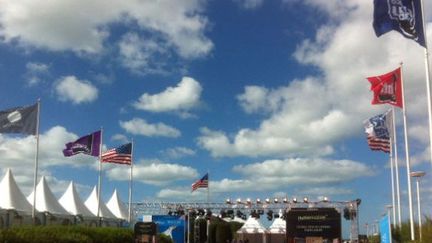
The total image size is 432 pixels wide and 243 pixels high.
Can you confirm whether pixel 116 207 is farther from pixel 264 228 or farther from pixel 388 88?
pixel 388 88

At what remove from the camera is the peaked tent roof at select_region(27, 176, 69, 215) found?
49719 millimetres

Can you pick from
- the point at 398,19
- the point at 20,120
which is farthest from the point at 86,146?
the point at 398,19

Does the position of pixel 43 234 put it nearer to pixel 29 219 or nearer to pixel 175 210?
pixel 29 219

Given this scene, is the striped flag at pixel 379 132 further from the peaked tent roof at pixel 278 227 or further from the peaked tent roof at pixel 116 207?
the peaked tent roof at pixel 116 207

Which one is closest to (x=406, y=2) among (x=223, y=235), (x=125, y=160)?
(x=125, y=160)

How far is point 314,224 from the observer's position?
61.4ft

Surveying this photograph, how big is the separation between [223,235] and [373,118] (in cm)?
3773

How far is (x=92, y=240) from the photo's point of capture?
29375 mm

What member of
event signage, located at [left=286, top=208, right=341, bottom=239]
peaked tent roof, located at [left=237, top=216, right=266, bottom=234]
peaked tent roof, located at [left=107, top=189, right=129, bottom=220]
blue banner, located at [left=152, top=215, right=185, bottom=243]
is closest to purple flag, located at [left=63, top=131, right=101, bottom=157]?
blue banner, located at [left=152, top=215, right=185, bottom=243]

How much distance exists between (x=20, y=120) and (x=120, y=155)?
13434 mm

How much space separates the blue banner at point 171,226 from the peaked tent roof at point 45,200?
10.8m

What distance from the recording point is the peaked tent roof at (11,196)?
43938 mm

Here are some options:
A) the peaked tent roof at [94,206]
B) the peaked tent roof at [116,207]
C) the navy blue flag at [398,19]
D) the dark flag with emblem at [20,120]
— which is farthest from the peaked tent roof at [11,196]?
the navy blue flag at [398,19]

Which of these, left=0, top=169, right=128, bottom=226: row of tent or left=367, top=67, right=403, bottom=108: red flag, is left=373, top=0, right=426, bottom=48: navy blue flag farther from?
left=0, top=169, right=128, bottom=226: row of tent
